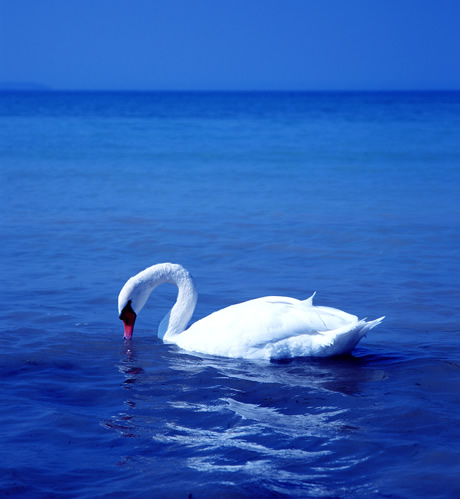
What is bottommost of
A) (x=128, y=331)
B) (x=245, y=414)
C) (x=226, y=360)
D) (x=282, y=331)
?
(x=245, y=414)

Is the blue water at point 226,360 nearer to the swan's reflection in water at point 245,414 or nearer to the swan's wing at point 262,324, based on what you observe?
the swan's reflection in water at point 245,414

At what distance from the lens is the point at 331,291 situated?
8.80m

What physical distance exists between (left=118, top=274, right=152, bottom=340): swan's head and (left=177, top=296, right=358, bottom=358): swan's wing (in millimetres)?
682

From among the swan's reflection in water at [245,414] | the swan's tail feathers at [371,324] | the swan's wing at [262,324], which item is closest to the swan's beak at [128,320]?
the swan's reflection in water at [245,414]

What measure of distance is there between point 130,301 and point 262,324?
4.40 ft

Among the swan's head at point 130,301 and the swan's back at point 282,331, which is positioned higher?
the swan's head at point 130,301

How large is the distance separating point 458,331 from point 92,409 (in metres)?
3.43

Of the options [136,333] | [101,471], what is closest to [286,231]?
[136,333]

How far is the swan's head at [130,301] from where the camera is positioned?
721 centimetres

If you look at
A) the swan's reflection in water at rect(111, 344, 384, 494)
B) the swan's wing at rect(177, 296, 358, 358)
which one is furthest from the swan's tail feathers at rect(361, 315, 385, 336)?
the swan's reflection in water at rect(111, 344, 384, 494)

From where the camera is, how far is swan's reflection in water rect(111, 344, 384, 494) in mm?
4637

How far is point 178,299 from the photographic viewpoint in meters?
7.53

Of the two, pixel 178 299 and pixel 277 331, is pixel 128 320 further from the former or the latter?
pixel 277 331

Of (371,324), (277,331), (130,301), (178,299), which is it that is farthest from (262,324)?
(130,301)
